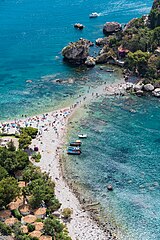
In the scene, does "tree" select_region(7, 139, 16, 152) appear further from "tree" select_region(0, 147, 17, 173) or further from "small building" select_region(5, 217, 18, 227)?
"small building" select_region(5, 217, 18, 227)

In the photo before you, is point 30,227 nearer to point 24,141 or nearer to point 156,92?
point 24,141

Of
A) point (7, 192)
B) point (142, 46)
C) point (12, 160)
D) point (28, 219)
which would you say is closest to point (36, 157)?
point (12, 160)

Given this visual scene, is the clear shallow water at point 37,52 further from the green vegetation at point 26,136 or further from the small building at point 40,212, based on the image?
the small building at point 40,212

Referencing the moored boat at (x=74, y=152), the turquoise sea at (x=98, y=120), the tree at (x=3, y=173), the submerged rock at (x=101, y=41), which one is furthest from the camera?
the submerged rock at (x=101, y=41)

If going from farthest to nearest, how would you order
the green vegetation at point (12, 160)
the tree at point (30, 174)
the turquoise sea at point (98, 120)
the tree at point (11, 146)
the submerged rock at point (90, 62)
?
1. the submerged rock at point (90, 62)
2. the tree at point (11, 146)
3. the green vegetation at point (12, 160)
4. the tree at point (30, 174)
5. the turquoise sea at point (98, 120)

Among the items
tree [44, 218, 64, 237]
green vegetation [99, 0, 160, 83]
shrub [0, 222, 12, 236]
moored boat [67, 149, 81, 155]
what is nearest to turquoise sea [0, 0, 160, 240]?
moored boat [67, 149, 81, 155]

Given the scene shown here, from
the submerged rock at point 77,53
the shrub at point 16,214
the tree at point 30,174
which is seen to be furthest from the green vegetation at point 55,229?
the submerged rock at point 77,53
